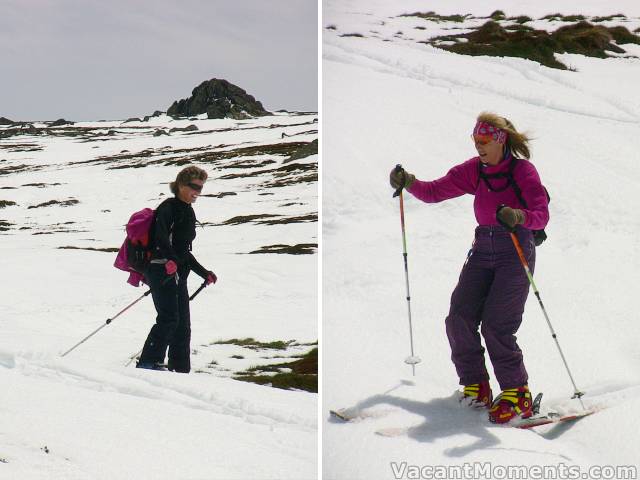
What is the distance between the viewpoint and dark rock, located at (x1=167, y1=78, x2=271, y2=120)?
4247 inches

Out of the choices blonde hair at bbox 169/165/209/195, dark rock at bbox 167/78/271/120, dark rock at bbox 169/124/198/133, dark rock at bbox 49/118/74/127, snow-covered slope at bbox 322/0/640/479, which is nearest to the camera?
snow-covered slope at bbox 322/0/640/479

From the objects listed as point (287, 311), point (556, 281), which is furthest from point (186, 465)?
point (287, 311)

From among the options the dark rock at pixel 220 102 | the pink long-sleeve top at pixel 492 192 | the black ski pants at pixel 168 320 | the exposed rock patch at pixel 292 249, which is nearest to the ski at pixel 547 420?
the pink long-sleeve top at pixel 492 192

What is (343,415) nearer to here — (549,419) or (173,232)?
(549,419)

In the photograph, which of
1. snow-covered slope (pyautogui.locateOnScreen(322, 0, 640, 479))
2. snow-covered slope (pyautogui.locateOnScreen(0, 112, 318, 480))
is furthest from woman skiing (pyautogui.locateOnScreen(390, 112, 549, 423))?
snow-covered slope (pyautogui.locateOnScreen(0, 112, 318, 480))

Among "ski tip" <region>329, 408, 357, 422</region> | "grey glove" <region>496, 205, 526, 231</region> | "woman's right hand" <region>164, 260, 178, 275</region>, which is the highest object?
"grey glove" <region>496, 205, 526, 231</region>

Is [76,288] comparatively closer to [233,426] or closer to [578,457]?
[233,426]

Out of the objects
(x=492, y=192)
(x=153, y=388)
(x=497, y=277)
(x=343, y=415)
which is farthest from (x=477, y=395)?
(x=153, y=388)

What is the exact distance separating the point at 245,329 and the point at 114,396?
175 inches

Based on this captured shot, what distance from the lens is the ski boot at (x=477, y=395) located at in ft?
10.9

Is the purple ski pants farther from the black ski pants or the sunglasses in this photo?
the black ski pants

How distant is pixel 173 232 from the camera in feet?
17.0

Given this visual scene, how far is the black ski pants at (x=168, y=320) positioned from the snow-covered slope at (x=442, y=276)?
137 cm

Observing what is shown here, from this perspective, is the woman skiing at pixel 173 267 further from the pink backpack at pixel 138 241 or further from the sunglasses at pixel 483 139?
the sunglasses at pixel 483 139
